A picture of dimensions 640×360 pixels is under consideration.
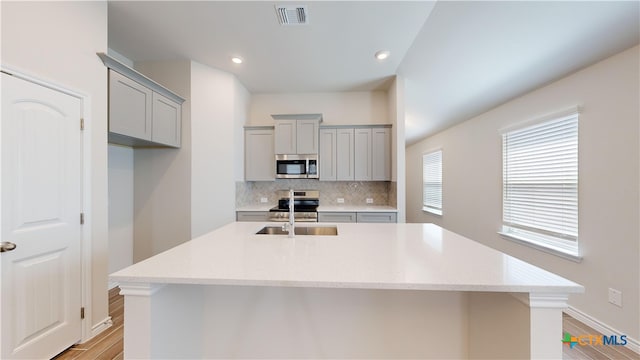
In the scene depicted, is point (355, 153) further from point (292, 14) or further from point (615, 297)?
point (615, 297)

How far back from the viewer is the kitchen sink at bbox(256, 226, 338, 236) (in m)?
2.11

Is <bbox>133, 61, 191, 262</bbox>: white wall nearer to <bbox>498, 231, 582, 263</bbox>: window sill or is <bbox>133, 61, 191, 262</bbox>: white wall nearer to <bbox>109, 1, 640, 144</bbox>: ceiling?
<bbox>109, 1, 640, 144</bbox>: ceiling

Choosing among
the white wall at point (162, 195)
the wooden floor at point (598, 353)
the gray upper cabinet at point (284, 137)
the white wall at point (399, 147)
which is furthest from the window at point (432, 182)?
the white wall at point (162, 195)

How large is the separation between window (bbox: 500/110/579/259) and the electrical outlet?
0.40 m

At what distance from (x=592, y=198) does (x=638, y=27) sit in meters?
1.56

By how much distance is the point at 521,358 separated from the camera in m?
1.04

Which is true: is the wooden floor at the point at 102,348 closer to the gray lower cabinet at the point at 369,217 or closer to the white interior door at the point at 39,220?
the white interior door at the point at 39,220

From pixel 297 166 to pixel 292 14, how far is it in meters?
2.07

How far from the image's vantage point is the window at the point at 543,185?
2654 mm

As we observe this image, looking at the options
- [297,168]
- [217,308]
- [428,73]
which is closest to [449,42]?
[428,73]

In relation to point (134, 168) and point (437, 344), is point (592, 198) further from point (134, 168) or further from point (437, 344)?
point (134, 168)

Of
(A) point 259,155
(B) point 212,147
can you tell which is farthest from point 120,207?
(A) point 259,155

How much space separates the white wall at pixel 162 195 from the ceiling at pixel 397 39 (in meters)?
0.67

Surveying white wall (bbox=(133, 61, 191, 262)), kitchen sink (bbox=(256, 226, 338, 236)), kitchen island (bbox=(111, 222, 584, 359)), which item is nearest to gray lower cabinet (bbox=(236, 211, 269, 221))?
white wall (bbox=(133, 61, 191, 262))
